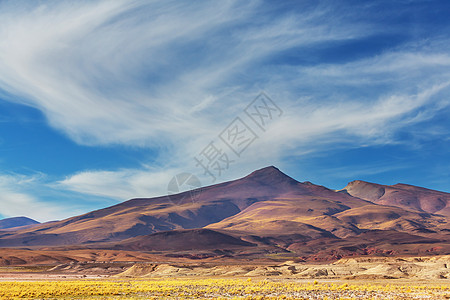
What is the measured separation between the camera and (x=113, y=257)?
148m

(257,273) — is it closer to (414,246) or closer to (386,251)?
(386,251)

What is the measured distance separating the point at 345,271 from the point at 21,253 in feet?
357

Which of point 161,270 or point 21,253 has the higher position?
point 21,253

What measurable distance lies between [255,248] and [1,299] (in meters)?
171

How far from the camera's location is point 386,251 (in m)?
160

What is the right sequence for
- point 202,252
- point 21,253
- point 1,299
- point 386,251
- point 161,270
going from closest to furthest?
point 1,299, point 161,270, point 21,253, point 386,251, point 202,252

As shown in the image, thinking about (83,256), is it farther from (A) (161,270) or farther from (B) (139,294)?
(B) (139,294)

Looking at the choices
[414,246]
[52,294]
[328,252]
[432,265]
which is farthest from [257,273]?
[414,246]

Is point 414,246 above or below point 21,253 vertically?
below

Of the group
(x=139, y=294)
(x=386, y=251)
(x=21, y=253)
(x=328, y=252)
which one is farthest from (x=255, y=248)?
(x=139, y=294)

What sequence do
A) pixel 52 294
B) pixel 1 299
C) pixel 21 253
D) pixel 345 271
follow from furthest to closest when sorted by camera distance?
pixel 21 253 → pixel 345 271 → pixel 52 294 → pixel 1 299

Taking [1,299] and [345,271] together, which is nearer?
[1,299]

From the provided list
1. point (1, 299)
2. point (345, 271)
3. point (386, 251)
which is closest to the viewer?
point (1, 299)

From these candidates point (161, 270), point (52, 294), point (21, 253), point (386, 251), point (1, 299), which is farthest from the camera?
point (386, 251)
